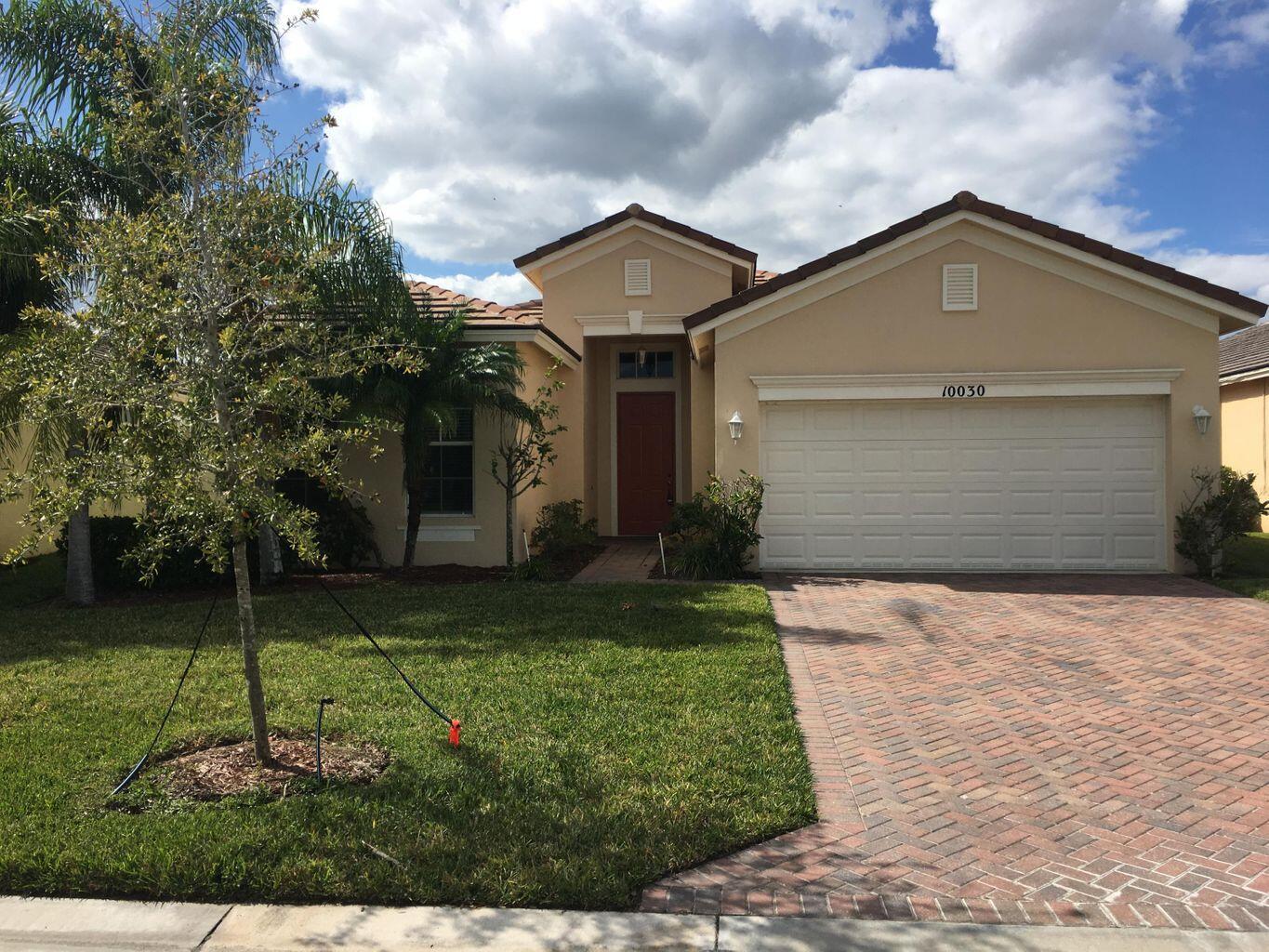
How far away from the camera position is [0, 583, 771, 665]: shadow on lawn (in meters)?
8.66

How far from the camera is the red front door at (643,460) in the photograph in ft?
58.9

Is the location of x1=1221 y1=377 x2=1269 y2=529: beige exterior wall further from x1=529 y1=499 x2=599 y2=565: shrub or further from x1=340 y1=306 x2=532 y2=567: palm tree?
x1=340 y1=306 x2=532 y2=567: palm tree

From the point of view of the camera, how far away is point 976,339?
1262 cm

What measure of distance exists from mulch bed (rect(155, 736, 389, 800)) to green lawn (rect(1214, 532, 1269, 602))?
10.1 m

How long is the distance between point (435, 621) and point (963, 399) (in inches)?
294

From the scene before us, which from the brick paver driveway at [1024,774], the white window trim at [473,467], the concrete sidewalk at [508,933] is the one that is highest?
the white window trim at [473,467]

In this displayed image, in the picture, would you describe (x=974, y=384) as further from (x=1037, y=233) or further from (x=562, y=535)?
(x=562, y=535)

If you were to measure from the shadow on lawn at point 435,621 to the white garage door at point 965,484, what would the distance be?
8.05ft

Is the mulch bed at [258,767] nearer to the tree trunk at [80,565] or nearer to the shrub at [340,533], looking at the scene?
the tree trunk at [80,565]

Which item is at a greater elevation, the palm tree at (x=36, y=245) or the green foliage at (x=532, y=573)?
the palm tree at (x=36, y=245)

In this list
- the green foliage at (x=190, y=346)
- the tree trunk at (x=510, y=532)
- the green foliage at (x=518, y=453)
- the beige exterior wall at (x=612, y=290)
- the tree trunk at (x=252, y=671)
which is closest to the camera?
the green foliage at (x=190, y=346)

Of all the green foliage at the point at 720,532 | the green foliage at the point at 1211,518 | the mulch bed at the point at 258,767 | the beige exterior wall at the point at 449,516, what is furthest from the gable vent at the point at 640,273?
the mulch bed at the point at 258,767

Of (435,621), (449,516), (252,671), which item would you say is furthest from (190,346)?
(449,516)

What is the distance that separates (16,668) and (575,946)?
646 cm
